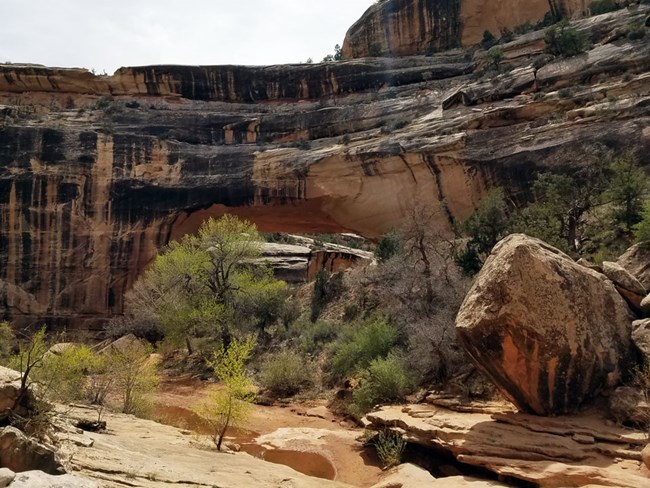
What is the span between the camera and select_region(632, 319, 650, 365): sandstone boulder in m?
8.65

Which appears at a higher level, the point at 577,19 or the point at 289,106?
the point at 577,19

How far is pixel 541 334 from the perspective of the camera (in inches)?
333

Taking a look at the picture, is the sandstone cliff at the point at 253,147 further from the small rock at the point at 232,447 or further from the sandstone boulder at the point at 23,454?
the sandstone boulder at the point at 23,454

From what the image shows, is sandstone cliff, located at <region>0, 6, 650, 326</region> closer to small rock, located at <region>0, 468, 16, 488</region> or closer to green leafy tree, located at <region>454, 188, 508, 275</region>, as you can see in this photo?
green leafy tree, located at <region>454, 188, 508, 275</region>

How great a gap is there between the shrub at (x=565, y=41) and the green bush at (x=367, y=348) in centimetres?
1484

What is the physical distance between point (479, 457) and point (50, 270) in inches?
930

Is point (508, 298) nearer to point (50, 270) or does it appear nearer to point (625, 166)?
point (625, 166)

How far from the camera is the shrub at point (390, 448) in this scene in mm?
9797

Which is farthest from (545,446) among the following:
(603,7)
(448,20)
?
(448,20)

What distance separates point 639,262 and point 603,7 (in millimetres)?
20812

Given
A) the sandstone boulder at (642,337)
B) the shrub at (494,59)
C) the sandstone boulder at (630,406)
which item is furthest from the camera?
the shrub at (494,59)

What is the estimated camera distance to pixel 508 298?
8555 mm

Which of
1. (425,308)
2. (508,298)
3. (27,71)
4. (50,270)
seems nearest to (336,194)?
(425,308)

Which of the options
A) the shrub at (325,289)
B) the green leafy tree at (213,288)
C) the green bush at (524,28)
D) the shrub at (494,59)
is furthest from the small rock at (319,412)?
the green bush at (524,28)
